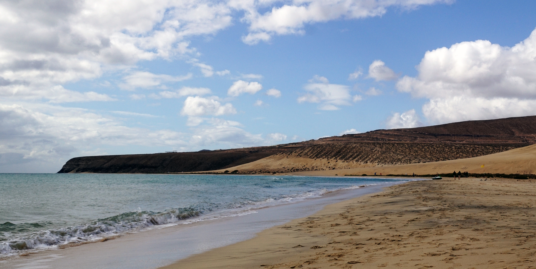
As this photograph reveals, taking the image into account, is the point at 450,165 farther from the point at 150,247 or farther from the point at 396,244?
the point at 150,247

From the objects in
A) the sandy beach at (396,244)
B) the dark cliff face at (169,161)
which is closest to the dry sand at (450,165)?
the dark cliff face at (169,161)

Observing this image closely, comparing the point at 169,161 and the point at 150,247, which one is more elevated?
the point at 169,161

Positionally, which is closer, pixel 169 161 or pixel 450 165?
pixel 450 165

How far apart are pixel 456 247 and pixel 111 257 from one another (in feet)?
20.9

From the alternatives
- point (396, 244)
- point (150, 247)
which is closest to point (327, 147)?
point (150, 247)

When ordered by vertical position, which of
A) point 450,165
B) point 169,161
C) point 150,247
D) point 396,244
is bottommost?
point 150,247

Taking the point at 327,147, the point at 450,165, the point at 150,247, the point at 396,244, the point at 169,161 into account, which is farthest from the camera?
the point at 169,161

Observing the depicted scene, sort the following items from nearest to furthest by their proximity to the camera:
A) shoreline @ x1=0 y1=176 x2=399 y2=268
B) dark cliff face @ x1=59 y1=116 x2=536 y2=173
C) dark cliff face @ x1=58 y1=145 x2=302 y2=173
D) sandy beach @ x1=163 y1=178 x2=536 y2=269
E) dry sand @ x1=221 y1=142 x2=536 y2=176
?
sandy beach @ x1=163 y1=178 x2=536 y2=269
shoreline @ x1=0 y1=176 x2=399 y2=268
dry sand @ x1=221 y1=142 x2=536 y2=176
dark cliff face @ x1=59 y1=116 x2=536 y2=173
dark cliff face @ x1=58 y1=145 x2=302 y2=173

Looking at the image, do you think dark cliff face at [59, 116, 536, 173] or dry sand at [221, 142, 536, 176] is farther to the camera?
dark cliff face at [59, 116, 536, 173]

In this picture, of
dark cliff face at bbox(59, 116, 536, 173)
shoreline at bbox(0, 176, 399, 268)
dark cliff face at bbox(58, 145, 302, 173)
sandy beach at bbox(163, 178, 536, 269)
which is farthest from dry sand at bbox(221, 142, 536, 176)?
shoreline at bbox(0, 176, 399, 268)

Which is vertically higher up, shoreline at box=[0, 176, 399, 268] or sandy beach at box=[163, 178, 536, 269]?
sandy beach at box=[163, 178, 536, 269]

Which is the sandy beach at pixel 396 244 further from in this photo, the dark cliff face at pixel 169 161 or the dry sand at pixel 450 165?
the dark cliff face at pixel 169 161

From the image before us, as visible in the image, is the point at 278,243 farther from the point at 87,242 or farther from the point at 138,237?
the point at 87,242

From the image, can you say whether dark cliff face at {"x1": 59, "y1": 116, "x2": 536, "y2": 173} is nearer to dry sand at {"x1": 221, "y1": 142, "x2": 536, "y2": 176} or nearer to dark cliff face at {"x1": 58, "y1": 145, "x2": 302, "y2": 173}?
dark cliff face at {"x1": 58, "y1": 145, "x2": 302, "y2": 173}
